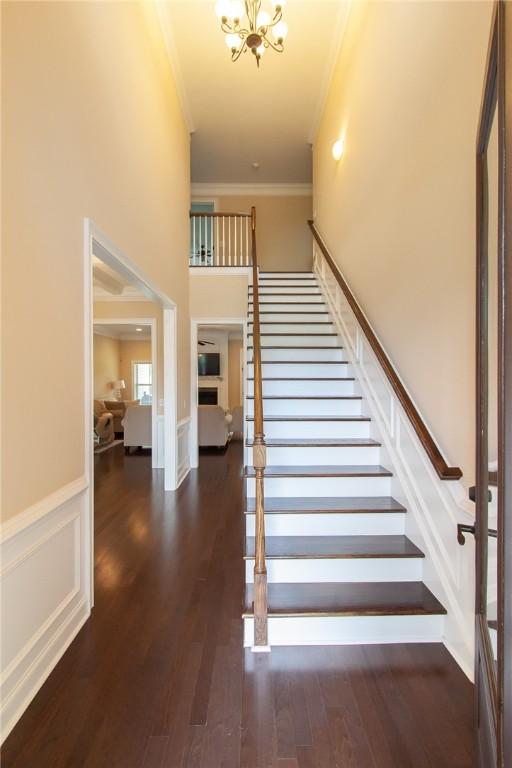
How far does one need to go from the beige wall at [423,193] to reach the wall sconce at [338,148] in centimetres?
51

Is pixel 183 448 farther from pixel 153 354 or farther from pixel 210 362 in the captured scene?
pixel 210 362

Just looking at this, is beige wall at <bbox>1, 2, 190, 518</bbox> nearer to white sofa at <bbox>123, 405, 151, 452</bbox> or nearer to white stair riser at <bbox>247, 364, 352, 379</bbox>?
white stair riser at <bbox>247, 364, 352, 379</bbox>

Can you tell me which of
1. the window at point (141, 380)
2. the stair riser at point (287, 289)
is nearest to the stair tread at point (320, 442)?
the stair riser at point (287, 289)

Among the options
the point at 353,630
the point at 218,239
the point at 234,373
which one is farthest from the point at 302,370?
the point at 234,373

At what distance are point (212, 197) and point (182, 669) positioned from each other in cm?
801

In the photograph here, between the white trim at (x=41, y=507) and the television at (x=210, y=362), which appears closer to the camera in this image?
the white trim at (x=41, y=507)

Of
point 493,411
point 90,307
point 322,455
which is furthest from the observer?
point 322,455

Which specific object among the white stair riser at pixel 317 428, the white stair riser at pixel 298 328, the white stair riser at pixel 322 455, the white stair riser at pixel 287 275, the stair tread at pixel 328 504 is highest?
the white stair riser at pixel 287 275

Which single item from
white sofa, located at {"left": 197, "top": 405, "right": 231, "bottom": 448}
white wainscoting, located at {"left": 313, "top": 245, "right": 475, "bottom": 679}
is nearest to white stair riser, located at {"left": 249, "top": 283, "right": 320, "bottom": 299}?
white sofa, located at {"left": 197, "top": 405, "right": 231, "bottom": 448}

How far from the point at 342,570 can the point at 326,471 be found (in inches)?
27.2

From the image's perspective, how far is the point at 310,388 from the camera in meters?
3.75

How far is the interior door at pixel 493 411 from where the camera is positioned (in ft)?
2.38

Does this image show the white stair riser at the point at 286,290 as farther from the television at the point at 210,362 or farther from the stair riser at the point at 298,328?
the television at the point at 210,362

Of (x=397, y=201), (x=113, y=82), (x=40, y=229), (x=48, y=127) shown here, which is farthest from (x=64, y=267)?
(x=397, y=201)
